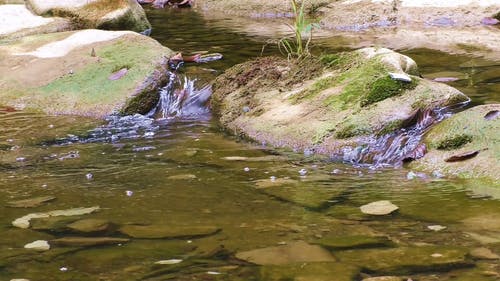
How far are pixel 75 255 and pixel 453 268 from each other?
61.9 inches

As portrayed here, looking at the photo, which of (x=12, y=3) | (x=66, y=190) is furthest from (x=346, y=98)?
(x=12, y=3)

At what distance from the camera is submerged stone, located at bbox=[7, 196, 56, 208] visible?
3514mm

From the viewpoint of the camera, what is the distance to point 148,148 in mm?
4895

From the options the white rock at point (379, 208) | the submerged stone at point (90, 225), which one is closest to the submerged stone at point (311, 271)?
the white rock at point (379, 208)

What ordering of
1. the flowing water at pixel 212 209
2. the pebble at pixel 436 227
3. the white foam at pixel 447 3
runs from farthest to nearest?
the white foam at pixel 447 3 < the pebble at pixel 436 227 < the flowing water at pixel 212 209

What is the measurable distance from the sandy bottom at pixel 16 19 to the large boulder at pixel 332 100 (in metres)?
4.94

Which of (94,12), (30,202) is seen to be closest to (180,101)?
(30,202)

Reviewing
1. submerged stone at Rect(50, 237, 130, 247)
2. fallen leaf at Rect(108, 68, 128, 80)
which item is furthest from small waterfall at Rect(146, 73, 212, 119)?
submerged stone at Rect(50, 237, 130, 247)

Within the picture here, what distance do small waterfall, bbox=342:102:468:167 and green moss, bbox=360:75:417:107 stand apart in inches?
10.5

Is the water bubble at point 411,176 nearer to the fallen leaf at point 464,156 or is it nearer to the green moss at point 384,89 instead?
the fallen leaf at point 464,156

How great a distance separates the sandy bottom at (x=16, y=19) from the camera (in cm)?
→ 933

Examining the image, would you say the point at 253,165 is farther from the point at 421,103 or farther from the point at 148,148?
the point at 421,103

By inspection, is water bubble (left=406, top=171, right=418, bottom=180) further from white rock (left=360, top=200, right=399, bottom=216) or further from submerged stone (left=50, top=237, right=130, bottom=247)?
submerged stone (left=50, top=237, right=130, bottom=247)

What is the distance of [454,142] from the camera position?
3996 mm
